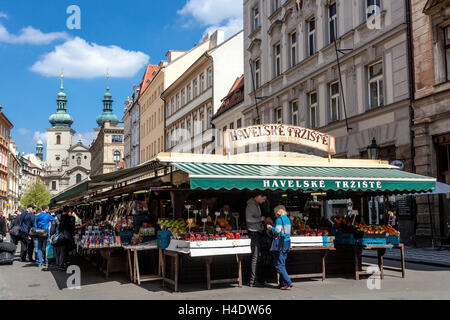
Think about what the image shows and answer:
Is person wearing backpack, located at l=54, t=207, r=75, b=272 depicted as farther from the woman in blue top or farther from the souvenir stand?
the woman in blue top

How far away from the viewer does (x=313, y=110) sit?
2575cm

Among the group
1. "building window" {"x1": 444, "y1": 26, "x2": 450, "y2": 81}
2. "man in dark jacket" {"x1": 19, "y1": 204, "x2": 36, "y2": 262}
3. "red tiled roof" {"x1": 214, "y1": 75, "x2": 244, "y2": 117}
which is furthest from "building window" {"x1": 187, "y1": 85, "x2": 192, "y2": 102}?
"building window" {"x1": 444, "y1": 26, "x2": 450, "y2": 81}

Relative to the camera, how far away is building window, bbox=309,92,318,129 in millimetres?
25453

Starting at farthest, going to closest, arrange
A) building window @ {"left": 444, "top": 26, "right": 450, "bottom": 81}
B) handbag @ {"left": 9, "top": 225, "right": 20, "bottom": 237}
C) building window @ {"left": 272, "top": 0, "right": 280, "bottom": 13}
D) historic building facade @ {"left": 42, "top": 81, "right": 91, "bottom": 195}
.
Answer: historic building facade @ {"left": 42, "top": 81, "right": 91, "bottom": 195} → building window @ {"left": 272, "top": 0, "right": 280, "bottom": 13} → building window @ {"left": 444, "top": 26, "right": 450, "bottom": 81} → handbag @ {"left": 9, "top": 225, "right": 20, "bottom": 237}

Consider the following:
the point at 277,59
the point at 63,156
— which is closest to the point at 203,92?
the point at 277,59

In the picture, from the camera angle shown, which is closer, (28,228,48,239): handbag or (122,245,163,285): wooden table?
(122,245,163,285): wooden table

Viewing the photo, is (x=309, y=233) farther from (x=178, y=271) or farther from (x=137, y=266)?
(x=137, y=266)

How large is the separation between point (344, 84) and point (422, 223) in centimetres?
721

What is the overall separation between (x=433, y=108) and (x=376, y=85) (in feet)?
11.3

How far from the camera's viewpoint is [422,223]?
18.5 meters

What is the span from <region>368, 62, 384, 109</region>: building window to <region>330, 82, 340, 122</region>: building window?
87.2 inches
